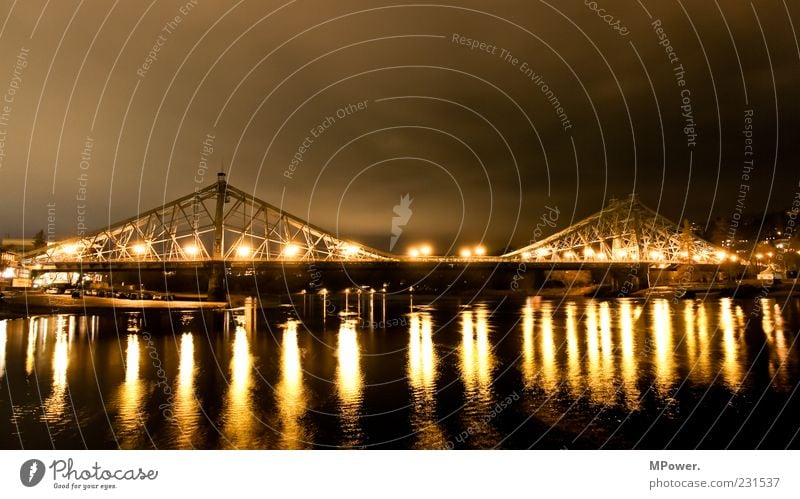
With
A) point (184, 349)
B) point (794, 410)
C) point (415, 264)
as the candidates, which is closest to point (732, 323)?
point (794, 410)

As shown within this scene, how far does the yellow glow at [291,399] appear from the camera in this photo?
11430 millimetres

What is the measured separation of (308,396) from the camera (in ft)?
49.6

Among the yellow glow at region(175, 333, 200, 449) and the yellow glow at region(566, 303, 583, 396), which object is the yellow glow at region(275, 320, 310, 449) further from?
the yellow glow at region(566, 303, 583, 396)

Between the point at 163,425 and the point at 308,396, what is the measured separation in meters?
3.99

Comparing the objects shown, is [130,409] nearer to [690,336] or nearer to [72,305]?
[690,336]

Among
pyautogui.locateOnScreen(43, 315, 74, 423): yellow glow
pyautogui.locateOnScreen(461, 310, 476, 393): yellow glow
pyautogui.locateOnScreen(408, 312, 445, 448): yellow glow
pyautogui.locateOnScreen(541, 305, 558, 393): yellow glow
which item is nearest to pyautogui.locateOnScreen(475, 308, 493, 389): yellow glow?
pyautogui.locateOnScreen(461, 310, 476, 393): yellow glow

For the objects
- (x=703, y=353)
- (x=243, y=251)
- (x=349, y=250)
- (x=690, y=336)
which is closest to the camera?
(x=703, y=353)

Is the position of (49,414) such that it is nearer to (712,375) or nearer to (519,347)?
(519,347)

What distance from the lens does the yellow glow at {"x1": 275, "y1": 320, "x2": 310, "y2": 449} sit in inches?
450

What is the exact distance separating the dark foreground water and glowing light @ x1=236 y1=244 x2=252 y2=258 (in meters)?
40.3

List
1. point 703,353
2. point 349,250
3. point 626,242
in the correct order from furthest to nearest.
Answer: point 626,242, point 349,250, point 703,353

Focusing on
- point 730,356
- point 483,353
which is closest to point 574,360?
point 483,353
